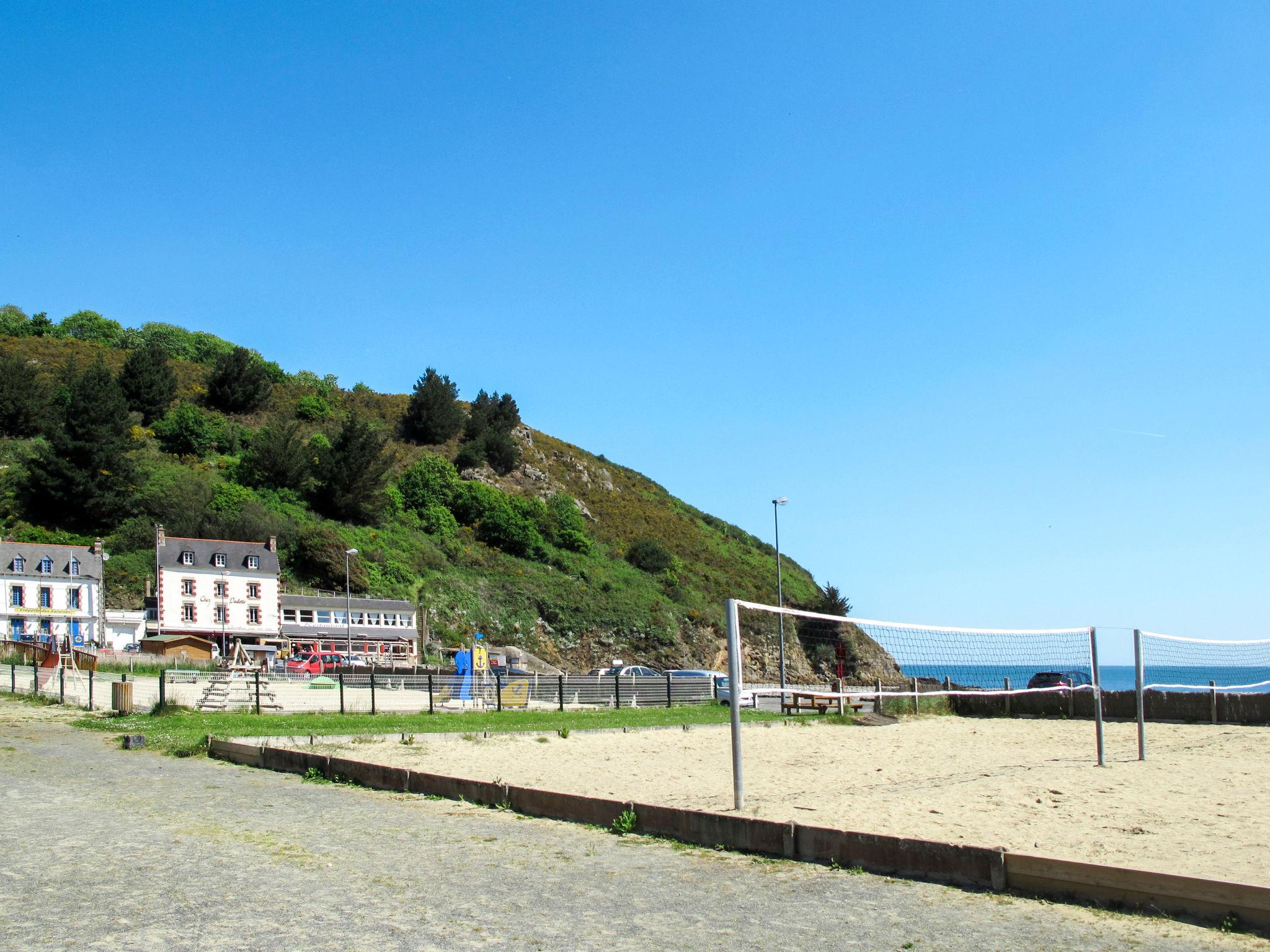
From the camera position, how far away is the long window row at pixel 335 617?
217 feet

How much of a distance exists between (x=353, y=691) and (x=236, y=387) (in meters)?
73.0

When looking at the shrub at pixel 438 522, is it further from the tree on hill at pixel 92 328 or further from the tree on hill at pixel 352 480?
the tree on hill at pixel 92 328

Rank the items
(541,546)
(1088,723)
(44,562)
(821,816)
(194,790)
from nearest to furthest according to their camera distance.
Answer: (821,816)
(194,790)
(1088,723)
(44,562)
(541,546)

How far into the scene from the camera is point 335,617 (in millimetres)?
66938

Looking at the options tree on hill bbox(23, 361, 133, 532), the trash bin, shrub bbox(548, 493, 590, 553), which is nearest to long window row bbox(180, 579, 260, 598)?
tree on hill bbox(23, 361, 133, 532)

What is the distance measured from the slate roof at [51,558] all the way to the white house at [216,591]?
12.2ft

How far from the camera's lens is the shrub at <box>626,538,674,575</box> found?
86.7 metres

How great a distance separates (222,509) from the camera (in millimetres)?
74188

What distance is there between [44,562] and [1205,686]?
61.4 m

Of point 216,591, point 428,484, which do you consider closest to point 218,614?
point 216,591

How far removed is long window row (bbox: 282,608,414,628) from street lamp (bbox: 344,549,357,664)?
21.4 inches

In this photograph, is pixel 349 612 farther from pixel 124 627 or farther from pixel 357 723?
pixel 357 723

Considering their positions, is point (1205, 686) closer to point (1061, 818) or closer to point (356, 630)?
point (1061, 818)

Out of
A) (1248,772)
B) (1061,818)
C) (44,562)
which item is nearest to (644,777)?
(1061,818)
